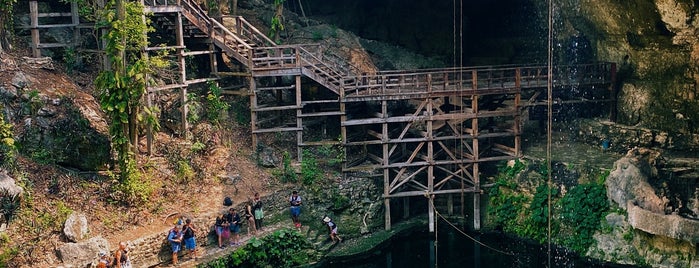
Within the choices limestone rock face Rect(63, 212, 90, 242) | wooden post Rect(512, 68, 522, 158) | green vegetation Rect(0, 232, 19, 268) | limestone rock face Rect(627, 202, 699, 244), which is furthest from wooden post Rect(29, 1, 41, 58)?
limestone rock face Rect(627, 202, 699, 244)

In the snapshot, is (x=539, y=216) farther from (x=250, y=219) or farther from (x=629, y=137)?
(x=250, y=219)

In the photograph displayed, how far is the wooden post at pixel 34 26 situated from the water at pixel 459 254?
11135 millimetres

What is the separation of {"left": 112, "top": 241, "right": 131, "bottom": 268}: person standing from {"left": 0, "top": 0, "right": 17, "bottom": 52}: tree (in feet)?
25.4

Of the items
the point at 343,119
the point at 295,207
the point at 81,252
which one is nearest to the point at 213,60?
the point at 343,119

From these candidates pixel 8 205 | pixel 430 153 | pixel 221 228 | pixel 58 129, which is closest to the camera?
pixel 8 205

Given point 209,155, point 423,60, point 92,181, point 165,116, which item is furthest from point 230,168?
point 423,60

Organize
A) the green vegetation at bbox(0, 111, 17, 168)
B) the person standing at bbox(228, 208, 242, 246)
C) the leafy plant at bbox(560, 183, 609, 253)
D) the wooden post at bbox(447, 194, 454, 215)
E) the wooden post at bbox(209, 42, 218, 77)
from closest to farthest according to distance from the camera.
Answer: the green vegetation at bbox(0, 111, 17, 168) < the person standing at bbox(228, 208, 242, 246) < the leafy plant at bbox(560, 183, 609, 253) < the wooden post at bbox(209, 42, 218, 77) < the wooden post at bbox(447, 194, 454, 215)

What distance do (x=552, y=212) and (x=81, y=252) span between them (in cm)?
1456

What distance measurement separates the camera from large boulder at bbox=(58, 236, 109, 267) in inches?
769

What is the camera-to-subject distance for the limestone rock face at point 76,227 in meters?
19.9

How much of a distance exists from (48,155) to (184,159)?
4.13 metres

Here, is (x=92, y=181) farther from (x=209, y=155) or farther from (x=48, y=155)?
(x=209, y=155)

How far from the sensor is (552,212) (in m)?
25.2

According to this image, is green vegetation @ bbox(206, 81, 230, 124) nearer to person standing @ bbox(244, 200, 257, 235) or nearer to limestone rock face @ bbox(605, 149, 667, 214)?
person standing @ bbox(244, 200, 257, 235)
